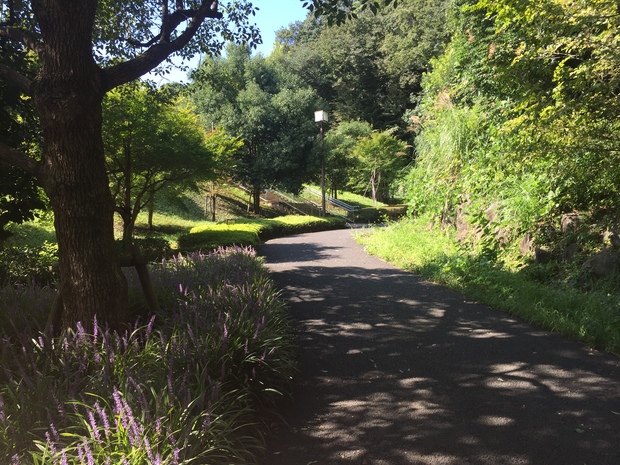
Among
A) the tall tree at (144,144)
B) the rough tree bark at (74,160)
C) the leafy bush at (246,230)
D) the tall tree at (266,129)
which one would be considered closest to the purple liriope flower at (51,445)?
the rough tree bark at (74,160)

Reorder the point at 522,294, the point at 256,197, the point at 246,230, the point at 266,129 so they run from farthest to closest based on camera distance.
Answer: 1. the point at 256,197
2. the point at 266,129
3. the point at 246,230
4. the point at 522,294

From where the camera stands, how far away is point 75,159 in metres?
3.00

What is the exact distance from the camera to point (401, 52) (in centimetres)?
3472

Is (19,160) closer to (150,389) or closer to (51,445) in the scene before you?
(150,389)

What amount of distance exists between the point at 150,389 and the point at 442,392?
7.06 feet

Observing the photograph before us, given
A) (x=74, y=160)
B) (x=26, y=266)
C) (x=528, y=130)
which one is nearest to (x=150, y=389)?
(x=74, y=160)

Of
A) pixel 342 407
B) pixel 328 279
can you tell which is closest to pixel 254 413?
pixel 342 407

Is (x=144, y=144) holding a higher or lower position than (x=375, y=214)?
higher

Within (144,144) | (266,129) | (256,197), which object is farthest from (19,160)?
(256,197)

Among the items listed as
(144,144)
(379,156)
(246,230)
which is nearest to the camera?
(144,144)

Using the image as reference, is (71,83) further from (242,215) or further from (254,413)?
(242,215)

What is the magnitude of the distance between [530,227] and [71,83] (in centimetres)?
685

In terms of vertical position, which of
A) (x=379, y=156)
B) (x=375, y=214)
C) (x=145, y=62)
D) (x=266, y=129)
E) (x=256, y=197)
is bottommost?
(x=375, y=214)

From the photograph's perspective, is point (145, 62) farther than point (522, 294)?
No
